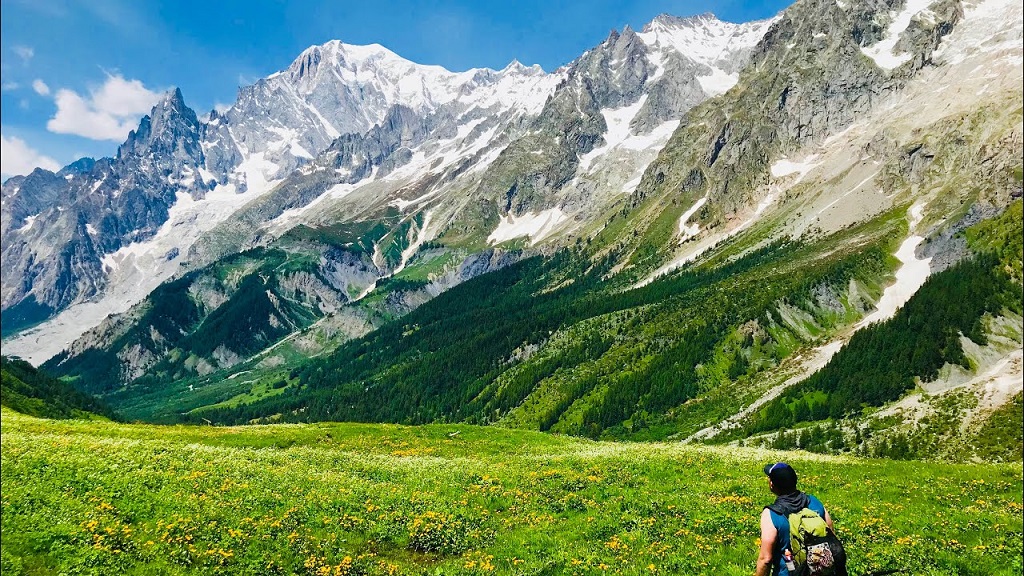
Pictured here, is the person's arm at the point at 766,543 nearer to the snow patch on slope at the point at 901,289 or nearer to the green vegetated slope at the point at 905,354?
the green vegetated slope at the point at 905,354

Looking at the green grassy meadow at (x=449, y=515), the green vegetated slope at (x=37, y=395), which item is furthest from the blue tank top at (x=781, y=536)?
the green vegetated slope at (x=37, y=395)

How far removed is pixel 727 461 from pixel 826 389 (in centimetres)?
13207

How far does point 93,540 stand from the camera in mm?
15000

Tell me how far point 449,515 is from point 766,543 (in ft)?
41.7

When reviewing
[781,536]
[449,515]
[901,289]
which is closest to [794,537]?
[781,536]

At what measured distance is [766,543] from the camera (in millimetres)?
10625

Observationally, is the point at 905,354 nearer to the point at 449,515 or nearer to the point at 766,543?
the point at 449,515

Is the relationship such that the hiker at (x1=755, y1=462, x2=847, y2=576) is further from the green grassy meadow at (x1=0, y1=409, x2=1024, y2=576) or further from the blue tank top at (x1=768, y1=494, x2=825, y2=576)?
the green grassy meadow at (x1=0, y1=409, x2=1024, y2=576)

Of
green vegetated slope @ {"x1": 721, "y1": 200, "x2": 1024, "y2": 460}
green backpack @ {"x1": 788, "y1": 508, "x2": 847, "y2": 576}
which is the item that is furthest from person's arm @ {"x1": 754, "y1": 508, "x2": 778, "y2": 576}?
green vegetated slope @ {"x1": 721, "y1": 200, "x2": 1024, "y2": 460}

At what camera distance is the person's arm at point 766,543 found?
34.4 ft

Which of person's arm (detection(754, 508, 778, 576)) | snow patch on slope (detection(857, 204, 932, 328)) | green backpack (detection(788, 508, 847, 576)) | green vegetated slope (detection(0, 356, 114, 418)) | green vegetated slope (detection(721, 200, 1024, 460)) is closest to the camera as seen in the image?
green backpack (detection(788, 508, 847, 576))

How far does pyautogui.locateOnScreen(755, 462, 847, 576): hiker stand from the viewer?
10289mm

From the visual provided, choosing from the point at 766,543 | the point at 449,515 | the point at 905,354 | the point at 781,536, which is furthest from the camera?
the point at 905,354

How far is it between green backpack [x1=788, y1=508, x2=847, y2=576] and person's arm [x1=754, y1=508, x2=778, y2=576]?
0.36 m
